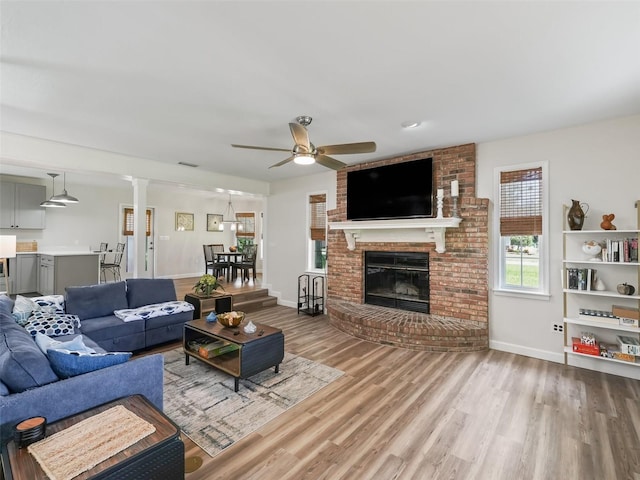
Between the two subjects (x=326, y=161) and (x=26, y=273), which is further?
(x=26, y=273)

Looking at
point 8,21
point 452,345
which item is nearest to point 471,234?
point 452,345

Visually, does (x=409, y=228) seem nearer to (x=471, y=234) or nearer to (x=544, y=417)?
(x=471, y=234)

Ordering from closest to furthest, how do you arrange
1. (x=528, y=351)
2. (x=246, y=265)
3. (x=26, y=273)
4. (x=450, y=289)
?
(x=528, y=351), (x=450, y=289), (x=26, y=273), (x=246, y=265)

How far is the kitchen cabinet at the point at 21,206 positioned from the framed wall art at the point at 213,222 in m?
3.96

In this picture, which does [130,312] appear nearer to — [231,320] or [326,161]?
[231,320]

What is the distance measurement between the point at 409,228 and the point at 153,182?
4.29 meters

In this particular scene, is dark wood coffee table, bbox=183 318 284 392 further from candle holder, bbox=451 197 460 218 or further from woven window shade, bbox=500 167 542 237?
woven window shade, bbox=500 167 542 237

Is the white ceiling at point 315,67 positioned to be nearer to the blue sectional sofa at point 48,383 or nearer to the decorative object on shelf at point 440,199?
the decorative object on shelf at point 440,199

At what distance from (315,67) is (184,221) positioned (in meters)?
7.98

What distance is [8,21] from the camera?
189 centimetres

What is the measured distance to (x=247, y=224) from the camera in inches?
420

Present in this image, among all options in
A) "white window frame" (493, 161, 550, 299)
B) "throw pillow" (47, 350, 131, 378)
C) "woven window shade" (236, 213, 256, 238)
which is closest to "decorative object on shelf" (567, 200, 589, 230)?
"white window frame" (493, 161, 550, 299)

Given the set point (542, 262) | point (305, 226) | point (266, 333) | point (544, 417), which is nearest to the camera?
point (544, 417)

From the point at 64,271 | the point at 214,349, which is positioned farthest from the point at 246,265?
the point at 214,349
